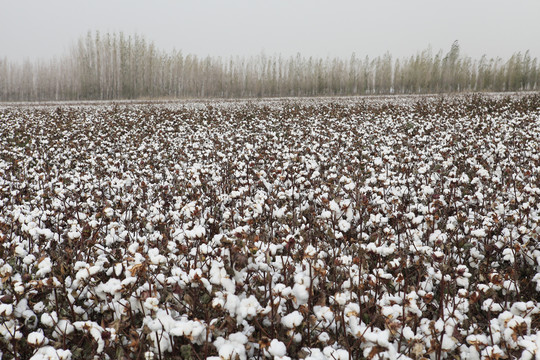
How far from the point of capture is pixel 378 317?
6.50 feet

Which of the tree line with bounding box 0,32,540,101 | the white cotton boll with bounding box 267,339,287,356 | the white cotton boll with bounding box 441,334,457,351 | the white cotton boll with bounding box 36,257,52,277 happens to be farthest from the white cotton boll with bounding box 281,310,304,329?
the tree line with bounding box 0,32,540,101

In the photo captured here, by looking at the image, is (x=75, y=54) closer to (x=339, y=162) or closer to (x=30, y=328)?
(x=339, y=162)

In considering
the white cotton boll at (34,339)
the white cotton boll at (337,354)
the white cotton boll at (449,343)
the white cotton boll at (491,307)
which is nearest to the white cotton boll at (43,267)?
the white cotton boll at (34,339)

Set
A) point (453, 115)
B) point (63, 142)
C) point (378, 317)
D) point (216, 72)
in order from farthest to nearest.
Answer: point (216, 72) → point (453, 115) → point (63, 142) → point (378, 317)

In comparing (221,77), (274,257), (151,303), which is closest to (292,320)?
(151,303)

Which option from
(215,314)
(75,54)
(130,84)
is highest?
(75,54)

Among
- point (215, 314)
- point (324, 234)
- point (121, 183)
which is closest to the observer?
point (215, 314)

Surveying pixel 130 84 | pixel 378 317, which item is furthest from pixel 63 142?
pixel 130 84

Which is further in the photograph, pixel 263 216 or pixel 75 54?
pixel 75 54

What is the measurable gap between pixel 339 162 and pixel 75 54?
51799mm

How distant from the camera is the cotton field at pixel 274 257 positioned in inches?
74.2

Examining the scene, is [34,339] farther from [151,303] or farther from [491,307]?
[491,307]

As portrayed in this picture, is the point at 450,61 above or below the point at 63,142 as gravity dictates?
above

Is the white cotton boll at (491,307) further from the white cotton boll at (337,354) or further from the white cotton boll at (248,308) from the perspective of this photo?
the white cotton boll at (248,308)
